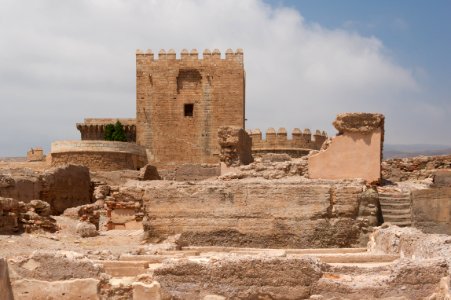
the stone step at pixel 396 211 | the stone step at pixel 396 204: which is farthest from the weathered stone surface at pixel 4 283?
the stone step at pixel 396 204

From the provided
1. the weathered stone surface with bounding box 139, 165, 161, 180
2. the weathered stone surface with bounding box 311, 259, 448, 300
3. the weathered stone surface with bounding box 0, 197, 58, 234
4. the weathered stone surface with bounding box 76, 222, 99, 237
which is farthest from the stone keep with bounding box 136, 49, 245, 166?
the weathered stone surface with bounding box 311, 259, 448, 300

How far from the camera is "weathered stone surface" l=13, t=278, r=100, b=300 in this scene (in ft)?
18.1

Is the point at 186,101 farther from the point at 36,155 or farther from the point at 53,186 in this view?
the point at 53,186

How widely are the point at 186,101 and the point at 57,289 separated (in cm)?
2643

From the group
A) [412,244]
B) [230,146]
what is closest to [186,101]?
[230,146]

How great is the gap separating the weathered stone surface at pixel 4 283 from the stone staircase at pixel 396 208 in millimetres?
5538

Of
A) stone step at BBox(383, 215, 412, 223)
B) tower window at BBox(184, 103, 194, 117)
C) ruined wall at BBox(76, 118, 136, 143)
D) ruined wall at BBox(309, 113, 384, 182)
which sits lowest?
stone step at BBox(383, 215, 412, 223)

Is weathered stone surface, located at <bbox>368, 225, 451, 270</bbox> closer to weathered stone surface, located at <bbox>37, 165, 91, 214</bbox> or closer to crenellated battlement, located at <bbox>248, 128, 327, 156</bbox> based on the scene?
weathered stone surface, located at <bbox>37, 165, 91, 214</bbox>

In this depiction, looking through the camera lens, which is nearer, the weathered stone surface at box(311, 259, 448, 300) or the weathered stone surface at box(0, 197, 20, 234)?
the weathered stone surface at box(311, 259, 448, 300)

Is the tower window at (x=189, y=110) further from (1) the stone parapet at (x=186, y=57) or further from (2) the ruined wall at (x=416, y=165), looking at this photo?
(2) the ruined wall at (x=416, y=165)

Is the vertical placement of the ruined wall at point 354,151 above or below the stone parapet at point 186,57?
below

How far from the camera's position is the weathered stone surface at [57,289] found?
5504 mm

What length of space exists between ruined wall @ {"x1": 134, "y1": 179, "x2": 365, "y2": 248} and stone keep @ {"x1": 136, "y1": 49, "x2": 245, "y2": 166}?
21.5 meters

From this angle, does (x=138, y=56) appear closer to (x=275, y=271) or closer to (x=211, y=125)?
(x=211, y=125)
